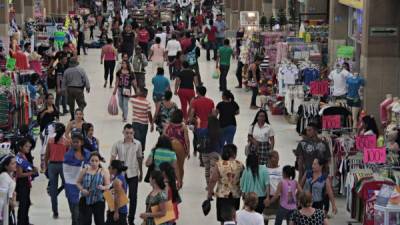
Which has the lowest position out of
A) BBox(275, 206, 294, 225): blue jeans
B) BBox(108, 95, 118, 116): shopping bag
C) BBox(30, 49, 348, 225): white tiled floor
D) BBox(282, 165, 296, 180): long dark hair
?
BBox(30, 49, 348, 225): white tiled floor

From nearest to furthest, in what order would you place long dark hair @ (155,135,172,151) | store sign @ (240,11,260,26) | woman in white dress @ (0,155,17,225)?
woman in white dress @ (0,155,17,225), long dark hair @ (155,135,172,151), store sign @ (240,11,260,26)

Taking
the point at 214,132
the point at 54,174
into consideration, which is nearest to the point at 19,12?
the point at 214,132

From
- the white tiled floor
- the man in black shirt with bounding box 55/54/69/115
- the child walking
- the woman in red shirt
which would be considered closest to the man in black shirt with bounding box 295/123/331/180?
the white tiled floor

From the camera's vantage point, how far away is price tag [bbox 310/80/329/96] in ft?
71.9

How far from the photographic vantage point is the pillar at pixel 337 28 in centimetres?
2769

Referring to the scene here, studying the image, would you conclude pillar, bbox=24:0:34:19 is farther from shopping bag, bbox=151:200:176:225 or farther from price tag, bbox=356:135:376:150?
shopping bag, bbox=151:200:176:225

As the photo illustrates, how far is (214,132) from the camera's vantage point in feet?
54.4

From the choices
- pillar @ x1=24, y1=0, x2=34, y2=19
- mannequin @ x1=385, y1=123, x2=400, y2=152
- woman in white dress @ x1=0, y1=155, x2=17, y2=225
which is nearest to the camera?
woman in white dress @ x1=0, y1=155, x2=17, y2=225

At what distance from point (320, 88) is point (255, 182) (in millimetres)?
8706

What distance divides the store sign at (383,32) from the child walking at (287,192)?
30.8ft

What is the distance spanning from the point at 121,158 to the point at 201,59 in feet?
78.1

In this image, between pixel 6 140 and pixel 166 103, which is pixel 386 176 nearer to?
pixel 166 103

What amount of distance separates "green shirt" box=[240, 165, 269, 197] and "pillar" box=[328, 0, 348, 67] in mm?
14188

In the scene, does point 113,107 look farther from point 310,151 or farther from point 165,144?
point 165,144
